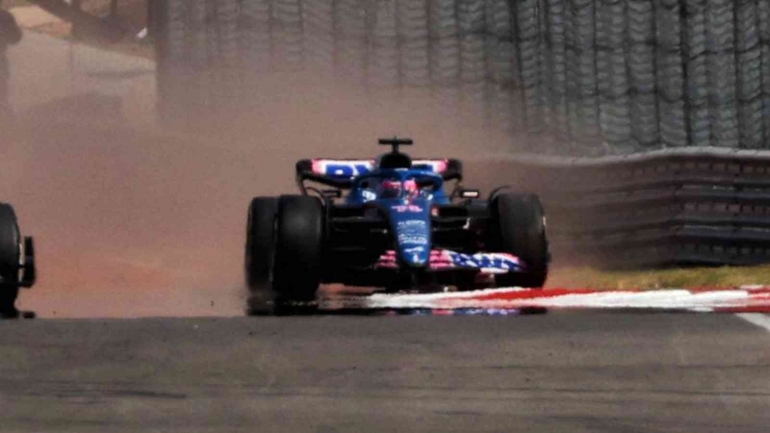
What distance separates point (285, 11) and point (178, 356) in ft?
38.6

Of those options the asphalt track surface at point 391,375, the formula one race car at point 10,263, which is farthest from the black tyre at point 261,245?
the asphalt track surface at point 391,375

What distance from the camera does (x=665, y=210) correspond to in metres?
16.8

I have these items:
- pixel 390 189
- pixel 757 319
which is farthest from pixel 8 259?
pixel 757 319

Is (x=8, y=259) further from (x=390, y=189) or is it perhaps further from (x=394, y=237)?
(x=390, y=189)

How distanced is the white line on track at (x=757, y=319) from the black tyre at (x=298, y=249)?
4.25m

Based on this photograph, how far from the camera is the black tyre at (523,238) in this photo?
14.6 meters

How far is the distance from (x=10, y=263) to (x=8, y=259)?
27mm

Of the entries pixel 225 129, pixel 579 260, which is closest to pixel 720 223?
pixel 579 260

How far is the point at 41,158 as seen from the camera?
2291cm

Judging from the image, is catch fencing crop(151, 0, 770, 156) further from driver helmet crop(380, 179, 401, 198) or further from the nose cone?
the nose cone

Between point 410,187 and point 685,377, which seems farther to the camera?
point 410,187

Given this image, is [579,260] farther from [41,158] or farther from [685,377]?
[685,377]

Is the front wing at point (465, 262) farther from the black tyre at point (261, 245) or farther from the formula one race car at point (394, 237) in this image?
the black tyre at point (261, 245)

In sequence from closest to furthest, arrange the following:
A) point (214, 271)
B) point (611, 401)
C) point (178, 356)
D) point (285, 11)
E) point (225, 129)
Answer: point (611, 401), point (178, 356), point (214, 271), point (285, 11), point (225, 129)
